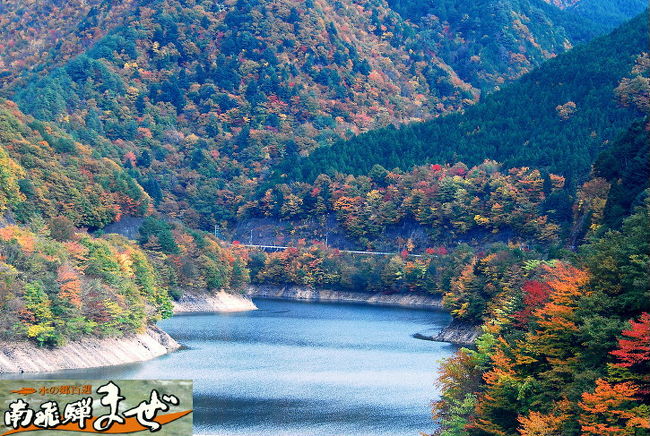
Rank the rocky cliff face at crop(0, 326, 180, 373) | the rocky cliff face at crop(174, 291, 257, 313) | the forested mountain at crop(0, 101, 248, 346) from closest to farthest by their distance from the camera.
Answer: the rocky cliff face at crop(0, 326, 180, 373), the forested mountain at crop(0, 101, 248, 346), the rocky cliff face at crop(174, 291, 257, 313)

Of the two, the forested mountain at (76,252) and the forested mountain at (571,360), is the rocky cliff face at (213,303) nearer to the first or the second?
the forested mountain at (76,252)

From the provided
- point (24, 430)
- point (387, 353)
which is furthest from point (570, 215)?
point (24, 430)

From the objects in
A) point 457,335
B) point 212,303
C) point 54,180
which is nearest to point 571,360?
point 457,335

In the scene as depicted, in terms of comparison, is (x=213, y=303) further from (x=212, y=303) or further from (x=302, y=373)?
(x=302, y=373)

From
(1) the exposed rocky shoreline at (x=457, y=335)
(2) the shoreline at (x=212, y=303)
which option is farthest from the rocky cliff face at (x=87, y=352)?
(2) the shoreline at (x=212, y=303)

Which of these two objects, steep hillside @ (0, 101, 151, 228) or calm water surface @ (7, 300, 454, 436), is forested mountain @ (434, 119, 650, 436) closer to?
calm water surface @ (7, 300, 454, 436)

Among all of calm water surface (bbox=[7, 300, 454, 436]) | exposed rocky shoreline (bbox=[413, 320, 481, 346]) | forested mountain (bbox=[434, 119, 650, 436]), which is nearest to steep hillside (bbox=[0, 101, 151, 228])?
calm water surface (bbox=[7, 300, 454, 436])
